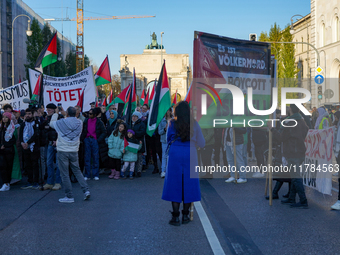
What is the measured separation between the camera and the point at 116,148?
37.1 feet

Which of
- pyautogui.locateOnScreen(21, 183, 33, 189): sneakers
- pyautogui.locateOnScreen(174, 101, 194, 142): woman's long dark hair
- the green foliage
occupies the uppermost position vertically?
the green foliage

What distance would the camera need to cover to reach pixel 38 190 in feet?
30.0

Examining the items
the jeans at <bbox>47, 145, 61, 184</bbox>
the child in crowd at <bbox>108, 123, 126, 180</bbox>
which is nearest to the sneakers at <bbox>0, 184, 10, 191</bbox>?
the jeans at <bbox>47, 145, 61, 184</bbox>

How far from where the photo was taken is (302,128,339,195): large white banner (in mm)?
7324

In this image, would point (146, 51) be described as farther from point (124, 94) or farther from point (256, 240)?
point (256, 240)

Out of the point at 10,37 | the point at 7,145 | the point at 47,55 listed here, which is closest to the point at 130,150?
the point at 7,145

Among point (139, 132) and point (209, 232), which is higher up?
point (139, 132)

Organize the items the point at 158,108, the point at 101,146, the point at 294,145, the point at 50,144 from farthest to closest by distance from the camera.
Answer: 1. the point at 101,146
2. the point at 158,108
3. the point at 50,144
4. the point at 294,145

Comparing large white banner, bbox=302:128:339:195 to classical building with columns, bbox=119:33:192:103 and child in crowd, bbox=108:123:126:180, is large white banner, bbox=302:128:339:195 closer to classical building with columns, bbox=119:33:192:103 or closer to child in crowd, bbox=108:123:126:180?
child in crowd, bbox=108:123:126:180

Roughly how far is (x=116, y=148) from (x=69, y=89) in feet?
8.87

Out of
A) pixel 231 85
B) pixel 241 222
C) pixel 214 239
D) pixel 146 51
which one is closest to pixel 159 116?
pixel 231 85

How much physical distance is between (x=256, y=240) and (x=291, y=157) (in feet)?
8.18

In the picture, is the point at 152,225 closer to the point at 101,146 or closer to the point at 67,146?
the point at 67,146

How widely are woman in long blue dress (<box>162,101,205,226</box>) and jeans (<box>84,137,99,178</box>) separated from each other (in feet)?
16.7
